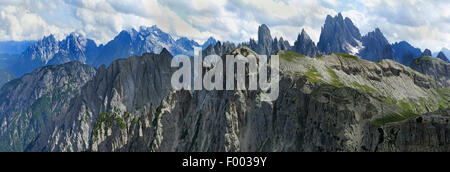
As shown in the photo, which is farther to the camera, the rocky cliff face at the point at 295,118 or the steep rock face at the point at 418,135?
the rocky cliff face at the point at 295,118

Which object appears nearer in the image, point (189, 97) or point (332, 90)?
point (332, 90)

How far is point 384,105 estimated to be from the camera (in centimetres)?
12400

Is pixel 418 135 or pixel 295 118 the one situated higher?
pixel 295 118

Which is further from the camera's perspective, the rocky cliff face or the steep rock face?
the rocky cliff face

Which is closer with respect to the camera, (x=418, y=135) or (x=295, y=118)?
(x=418, y=135)

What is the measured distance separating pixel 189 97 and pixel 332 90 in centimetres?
8525

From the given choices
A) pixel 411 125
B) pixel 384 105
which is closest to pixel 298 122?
pixel 384 105
